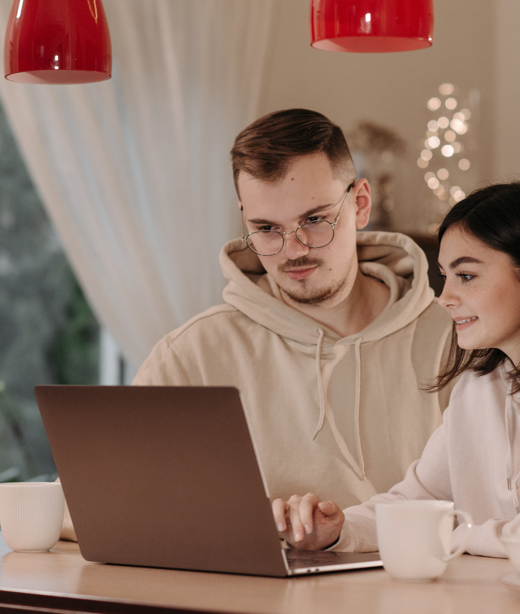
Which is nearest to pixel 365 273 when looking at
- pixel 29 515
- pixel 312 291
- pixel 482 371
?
pixel 312 291

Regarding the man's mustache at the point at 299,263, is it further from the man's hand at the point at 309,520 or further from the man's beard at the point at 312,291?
the man's hand at the point at 309,520

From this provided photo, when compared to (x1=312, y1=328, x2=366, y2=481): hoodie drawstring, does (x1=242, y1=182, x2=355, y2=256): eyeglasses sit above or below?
above

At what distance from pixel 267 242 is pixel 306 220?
3.8 inches

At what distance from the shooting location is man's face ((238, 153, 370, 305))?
66.7 inches

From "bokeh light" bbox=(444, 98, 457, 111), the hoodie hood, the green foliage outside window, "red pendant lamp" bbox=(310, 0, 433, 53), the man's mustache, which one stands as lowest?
the green foliage outside window

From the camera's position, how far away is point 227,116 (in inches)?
117

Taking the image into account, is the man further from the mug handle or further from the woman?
the mug handle

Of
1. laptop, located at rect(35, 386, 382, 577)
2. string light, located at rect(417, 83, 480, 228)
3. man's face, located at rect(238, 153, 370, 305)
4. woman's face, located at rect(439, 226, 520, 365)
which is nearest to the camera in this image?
laptop, located at rect(35, 386, 382, 577)

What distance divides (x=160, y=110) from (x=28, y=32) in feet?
5.52

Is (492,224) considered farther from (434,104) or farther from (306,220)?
(434,104)

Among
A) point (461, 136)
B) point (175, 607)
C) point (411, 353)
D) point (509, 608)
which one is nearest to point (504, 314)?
point (411, 353)

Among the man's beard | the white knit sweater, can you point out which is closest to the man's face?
the man's beard

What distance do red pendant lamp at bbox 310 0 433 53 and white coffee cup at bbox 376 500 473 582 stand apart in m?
0.65

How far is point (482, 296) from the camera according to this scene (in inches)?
54.1
